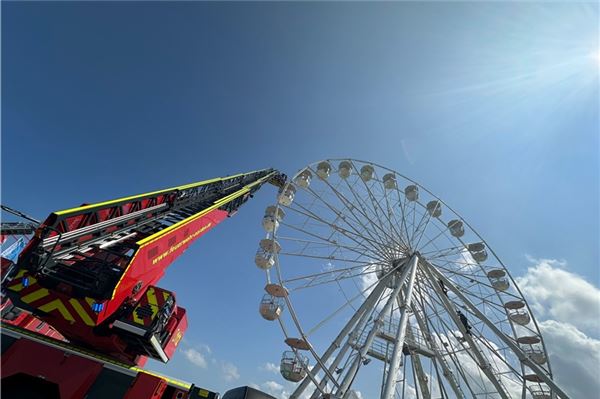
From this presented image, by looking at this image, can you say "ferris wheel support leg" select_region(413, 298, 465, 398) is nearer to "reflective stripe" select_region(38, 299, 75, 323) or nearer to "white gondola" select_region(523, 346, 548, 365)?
"white gondola" select_region(523, 346, 548, 365)

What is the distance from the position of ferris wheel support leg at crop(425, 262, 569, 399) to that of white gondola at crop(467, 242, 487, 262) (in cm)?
504

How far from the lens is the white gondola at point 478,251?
63.1ft

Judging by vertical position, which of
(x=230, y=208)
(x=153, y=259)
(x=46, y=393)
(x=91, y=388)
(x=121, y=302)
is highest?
(x=230, y=208)

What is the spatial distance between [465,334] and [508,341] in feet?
5.64

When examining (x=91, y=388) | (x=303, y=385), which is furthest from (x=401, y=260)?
(x=91, y=388)

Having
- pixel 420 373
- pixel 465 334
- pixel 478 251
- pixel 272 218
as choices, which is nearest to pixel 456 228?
pixel 478 251

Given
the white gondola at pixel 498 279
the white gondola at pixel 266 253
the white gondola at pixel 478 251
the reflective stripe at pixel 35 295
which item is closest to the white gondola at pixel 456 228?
the white gondola at pixel 478 251

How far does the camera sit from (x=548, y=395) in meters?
14.3

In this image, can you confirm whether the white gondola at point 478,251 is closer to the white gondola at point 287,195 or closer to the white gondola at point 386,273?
the white gondola at point 386,273

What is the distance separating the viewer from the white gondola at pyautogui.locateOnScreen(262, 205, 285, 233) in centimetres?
1594

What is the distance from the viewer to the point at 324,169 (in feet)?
62.4

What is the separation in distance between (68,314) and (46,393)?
183 cm

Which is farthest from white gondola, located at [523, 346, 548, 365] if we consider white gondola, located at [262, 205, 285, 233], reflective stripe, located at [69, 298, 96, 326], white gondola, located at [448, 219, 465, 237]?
→ reflective stripe, located at [69, 298, 96, 326]

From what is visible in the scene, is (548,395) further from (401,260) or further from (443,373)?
(401,260)
